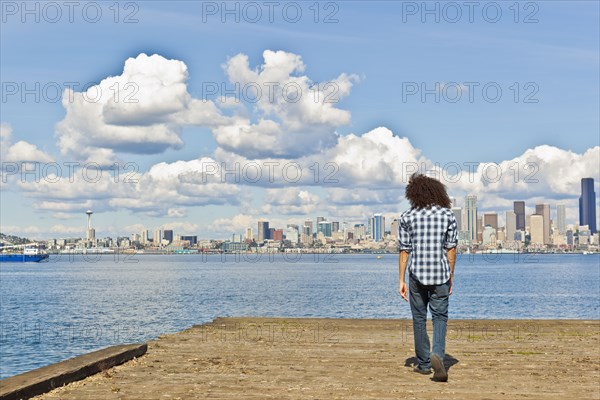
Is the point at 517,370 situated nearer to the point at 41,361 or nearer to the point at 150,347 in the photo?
the point at 150,347

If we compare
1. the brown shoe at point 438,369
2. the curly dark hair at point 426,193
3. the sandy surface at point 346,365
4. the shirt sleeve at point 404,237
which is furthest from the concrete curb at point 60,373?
the curly dark hair at point 426,193

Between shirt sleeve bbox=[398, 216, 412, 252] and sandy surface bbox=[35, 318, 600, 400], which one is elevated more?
shirt sleeve bbox=[398, 216, 412, 252]

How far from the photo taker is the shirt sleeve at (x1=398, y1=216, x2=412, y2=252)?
9922 mm

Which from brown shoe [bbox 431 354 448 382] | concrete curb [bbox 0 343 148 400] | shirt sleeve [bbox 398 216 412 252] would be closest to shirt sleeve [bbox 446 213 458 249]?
shirt sleeve [bbox 398 216 412 252]

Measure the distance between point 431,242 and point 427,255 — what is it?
7.0 inches

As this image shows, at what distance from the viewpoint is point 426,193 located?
32.4 ft

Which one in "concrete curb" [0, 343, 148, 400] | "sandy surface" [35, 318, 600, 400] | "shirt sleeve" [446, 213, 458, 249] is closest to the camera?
"concrete curb" [0, 343, 148, 400]

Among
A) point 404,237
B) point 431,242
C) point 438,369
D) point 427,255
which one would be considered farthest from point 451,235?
point 438,369

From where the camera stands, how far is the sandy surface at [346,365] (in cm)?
862

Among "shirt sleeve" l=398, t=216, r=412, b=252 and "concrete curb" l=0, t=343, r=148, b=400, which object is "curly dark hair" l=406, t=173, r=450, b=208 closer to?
"shirt sleeve" l=398, t=216, r=412, b=252

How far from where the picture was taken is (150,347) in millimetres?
12469

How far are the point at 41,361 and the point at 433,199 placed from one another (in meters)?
23.6

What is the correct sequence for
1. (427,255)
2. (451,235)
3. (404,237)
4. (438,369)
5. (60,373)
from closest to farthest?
(60,373), (438,369), (427,255), (451,235), (404,237)

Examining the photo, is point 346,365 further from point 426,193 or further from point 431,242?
point 426,193
